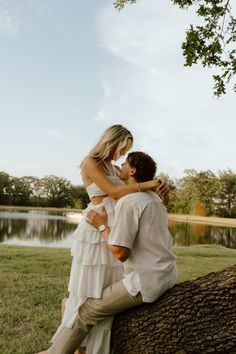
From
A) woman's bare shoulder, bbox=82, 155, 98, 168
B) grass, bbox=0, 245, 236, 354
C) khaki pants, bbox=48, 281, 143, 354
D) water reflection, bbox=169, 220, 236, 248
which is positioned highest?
woman's bare shoulder, bbox=82, 155, 98, 168

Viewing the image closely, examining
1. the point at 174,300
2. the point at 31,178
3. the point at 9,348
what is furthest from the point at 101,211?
the point at 31,178

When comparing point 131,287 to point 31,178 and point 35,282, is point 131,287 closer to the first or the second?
point 35,282

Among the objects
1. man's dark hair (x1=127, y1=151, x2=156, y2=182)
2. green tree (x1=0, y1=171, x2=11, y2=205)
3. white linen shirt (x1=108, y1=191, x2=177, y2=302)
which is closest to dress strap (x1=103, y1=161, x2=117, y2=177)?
man's dark hair (x1=127, y1=151, x2=156, y2=182)

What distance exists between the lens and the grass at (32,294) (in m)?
4.21

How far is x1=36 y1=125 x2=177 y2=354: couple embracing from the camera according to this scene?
114 inches

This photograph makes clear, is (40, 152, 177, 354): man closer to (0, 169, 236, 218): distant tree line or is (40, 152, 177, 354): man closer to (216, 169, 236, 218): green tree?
(0, 169, 236, 218): distant tree line

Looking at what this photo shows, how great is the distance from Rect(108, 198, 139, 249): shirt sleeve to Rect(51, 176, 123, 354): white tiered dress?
0.41m

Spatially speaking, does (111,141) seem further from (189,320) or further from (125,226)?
(189,320)

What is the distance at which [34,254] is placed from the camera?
989 cm

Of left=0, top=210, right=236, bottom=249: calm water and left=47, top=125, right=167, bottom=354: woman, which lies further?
left=0, top=210, right=236, bottom=249: calm water

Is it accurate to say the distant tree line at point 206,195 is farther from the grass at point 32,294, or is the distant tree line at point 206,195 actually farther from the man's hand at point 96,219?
the man's hand at point 96,219

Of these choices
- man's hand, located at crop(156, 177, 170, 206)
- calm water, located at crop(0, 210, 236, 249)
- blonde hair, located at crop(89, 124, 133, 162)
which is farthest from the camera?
calm water, located at crop(0, 210, 236, 249)

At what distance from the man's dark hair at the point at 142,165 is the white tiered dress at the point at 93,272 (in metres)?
0.39

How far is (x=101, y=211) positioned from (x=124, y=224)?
504 millimetres
